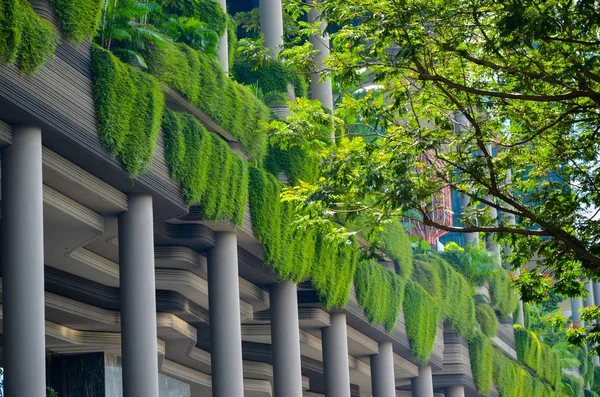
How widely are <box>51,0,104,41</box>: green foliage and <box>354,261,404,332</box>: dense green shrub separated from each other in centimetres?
1452

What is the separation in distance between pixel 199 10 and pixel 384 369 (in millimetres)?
14971

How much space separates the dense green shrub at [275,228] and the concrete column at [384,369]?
383 inches

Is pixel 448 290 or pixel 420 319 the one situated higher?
pixel 448 290

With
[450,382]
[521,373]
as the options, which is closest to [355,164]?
[450,382]

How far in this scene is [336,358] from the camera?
105ft

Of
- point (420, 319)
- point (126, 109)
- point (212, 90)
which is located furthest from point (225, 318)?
point (420, 319)

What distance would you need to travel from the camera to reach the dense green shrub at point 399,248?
37000 mm

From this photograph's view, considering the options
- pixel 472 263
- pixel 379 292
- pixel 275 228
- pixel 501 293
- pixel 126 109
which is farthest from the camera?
pixel 501 293

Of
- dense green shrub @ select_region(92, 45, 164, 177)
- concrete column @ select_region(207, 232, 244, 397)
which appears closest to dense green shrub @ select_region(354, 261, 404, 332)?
concrete column @ select_region(207, 232, 244, 397)

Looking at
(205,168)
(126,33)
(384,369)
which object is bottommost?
(384,369)

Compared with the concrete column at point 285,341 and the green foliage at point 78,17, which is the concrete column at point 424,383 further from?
the green foliage at point 78,17

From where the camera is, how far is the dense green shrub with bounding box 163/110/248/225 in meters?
22.0

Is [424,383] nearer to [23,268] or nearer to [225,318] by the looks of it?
[225,318]

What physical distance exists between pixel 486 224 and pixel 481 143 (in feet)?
8.47
